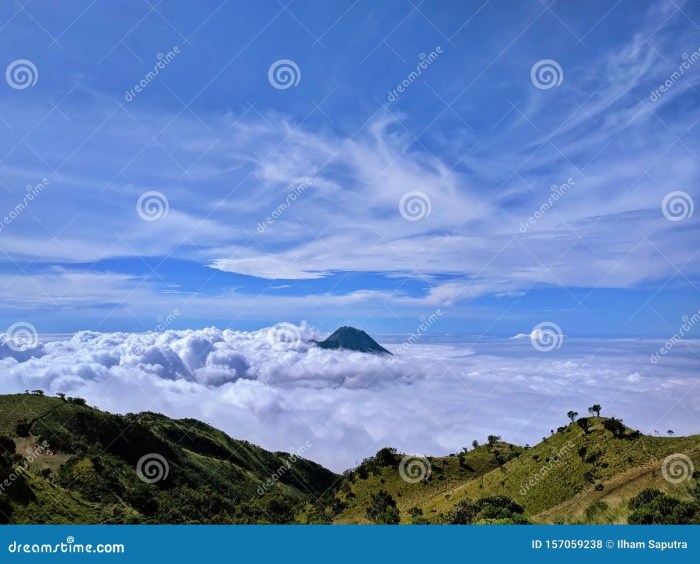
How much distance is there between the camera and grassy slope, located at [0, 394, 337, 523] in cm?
7669

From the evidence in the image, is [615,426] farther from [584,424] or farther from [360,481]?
[360,481]

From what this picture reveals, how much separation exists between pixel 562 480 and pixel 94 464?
8528 centimetres

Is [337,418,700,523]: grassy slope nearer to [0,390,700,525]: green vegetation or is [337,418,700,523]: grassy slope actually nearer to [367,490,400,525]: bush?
[0,390,700,525]: green vegetation

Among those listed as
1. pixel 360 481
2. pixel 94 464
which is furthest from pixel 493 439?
pixel 94 464

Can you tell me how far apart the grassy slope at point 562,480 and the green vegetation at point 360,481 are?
0.97 feet

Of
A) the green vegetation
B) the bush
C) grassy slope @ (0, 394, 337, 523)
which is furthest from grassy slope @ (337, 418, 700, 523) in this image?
grassy slope @ (0, 394, 337, 523)

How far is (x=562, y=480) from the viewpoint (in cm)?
8194

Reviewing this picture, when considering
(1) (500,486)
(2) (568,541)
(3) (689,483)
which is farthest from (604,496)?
(2) (568,541)

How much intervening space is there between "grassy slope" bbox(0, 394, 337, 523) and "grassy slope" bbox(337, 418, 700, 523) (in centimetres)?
2700

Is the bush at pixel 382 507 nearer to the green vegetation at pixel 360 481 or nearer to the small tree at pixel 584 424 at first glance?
the green vegetation at pixel 360 481

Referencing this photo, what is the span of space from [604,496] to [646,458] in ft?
58.7

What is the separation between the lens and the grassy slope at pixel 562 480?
2402 inches

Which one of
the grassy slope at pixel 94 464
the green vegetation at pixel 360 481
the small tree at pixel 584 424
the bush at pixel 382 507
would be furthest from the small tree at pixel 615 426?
the grassy slope at pixel 94 464

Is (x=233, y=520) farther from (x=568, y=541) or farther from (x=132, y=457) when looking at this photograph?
(x=568, y=541)
